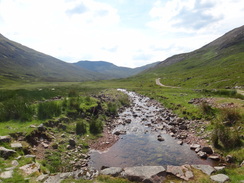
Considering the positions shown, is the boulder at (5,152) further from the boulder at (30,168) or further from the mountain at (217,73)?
the mountain at (217,73)

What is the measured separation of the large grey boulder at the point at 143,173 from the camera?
355 inches

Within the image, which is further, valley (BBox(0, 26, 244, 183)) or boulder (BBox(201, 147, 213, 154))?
boulder (BBox(201, 147, 213, 154))

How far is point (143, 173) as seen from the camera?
9469 millimetres

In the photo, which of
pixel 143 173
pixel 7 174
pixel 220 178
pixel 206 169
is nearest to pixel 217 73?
pixel 206 169

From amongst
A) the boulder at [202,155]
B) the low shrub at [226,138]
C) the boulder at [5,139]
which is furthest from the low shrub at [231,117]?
the boulder at [5,139]

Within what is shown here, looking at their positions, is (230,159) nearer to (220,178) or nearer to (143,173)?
(220,178)

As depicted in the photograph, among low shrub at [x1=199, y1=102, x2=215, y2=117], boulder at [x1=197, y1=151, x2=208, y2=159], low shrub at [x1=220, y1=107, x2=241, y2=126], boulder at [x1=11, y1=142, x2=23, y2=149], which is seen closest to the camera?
boulder at [x1=11, y1=142, x2=23, y2=149]

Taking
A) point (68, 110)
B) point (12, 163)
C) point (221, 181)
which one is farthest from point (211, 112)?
point (12, 163)

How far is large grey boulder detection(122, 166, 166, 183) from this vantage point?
29.6ft

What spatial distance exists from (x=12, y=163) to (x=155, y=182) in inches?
329

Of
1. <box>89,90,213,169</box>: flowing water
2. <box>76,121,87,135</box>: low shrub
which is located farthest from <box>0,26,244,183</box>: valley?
<box>76,121,87,135</box>: low shrub

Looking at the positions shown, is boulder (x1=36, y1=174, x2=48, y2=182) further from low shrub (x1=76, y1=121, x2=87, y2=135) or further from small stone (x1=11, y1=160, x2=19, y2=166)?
low shrub (x1=76, y1=121, x2=87, y2=135)

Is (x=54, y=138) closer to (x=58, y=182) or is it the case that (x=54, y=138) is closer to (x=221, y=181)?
(x=58, y=182)

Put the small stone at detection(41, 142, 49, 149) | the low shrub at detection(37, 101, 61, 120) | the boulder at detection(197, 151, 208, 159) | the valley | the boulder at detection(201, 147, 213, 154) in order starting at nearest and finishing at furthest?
1. the valley
2. the boulder at detection(197, 151, 208, 159)
3. the boulder at detection(201, 147, 213, 154)
4. the small stone at detection(41, 142, 49, 149)
5. the low shrub at detection(37, 101, 61, 120)
